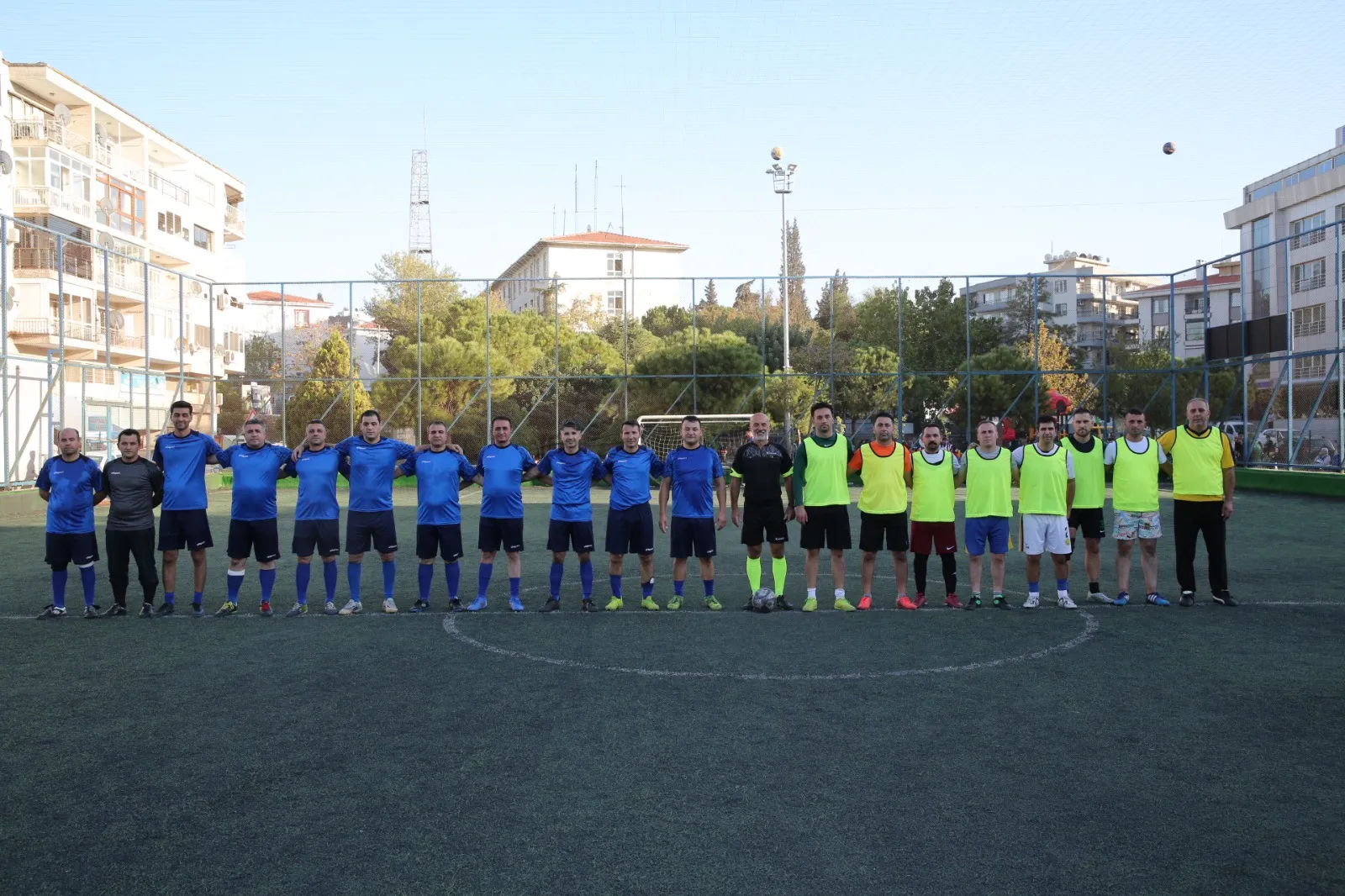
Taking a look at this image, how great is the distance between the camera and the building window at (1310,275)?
87.0 ft

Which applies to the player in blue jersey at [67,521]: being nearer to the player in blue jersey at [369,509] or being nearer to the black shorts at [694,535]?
the player in blue jersey at [369,509]

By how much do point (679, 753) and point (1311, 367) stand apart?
922 inches

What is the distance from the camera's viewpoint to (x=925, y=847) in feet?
12.9

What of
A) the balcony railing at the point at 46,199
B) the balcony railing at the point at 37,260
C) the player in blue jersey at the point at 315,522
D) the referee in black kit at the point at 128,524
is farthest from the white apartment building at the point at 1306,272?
the balcony railing at the point at 46,199

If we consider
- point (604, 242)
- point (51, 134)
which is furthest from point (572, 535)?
point (604, 242)

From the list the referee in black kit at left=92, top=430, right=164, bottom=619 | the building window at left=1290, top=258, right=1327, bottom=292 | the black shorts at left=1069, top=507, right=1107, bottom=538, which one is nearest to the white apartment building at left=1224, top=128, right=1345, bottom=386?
the building window at left=1290, top=258, right=1327, bottom=292

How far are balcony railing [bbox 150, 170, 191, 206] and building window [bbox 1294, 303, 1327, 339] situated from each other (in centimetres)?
4503

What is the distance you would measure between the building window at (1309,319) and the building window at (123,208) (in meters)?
41.8

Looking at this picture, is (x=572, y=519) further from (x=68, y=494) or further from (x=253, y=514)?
(x=68, y=494)

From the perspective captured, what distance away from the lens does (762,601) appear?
9102 millimetres

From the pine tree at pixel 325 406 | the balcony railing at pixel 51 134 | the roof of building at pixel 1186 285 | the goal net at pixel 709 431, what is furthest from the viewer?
the roof of building at pixel 1186 285

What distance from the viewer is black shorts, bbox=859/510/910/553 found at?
357 inches

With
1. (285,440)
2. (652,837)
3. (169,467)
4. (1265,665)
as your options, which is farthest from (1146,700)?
(285,440)

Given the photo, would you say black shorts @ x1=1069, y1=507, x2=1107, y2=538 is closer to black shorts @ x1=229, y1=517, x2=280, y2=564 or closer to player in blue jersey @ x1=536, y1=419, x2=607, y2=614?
player in blue jersey @ x1=536, y1=419, x2=607, y2=614
